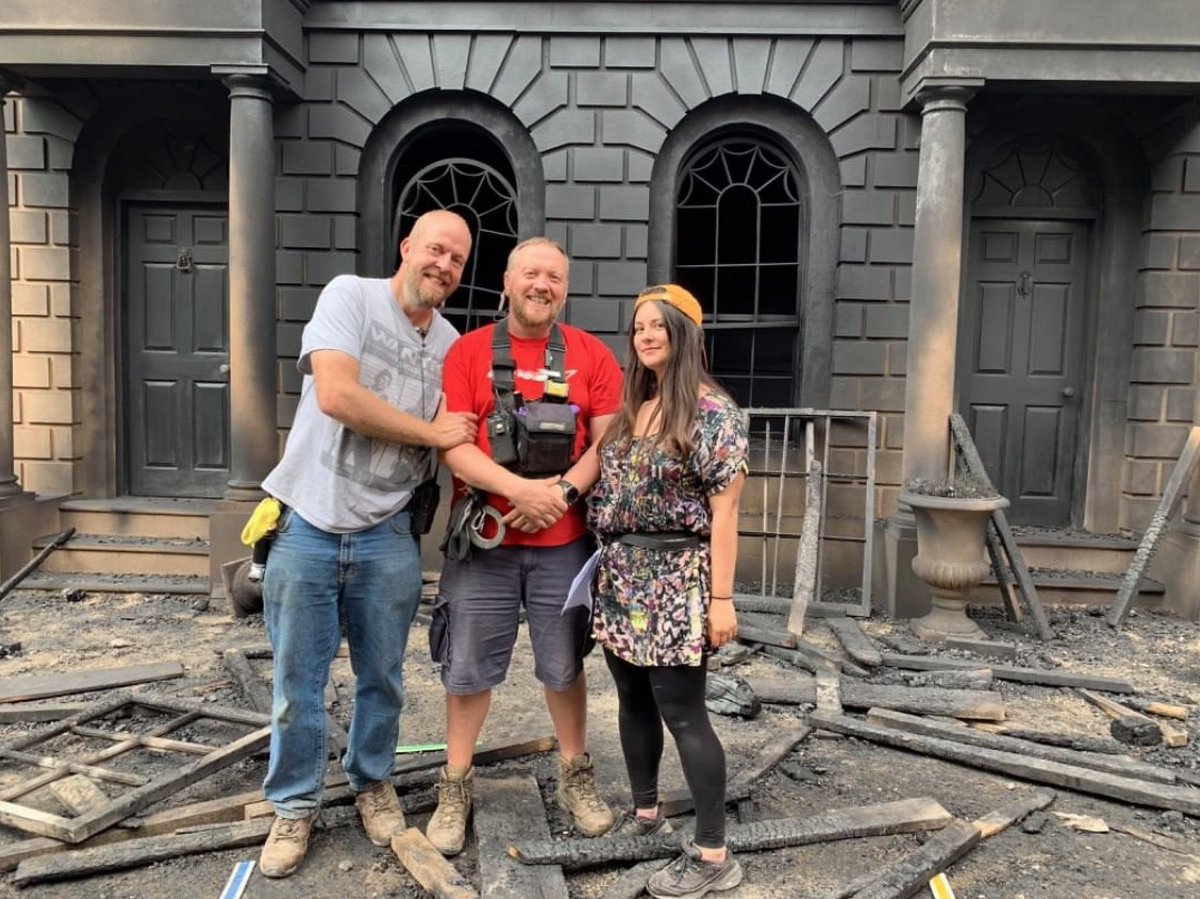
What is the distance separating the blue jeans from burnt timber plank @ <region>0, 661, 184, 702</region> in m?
2.23

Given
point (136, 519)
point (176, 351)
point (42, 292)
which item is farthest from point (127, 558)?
point (42, 292)

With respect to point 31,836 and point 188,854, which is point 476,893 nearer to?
point 188,854

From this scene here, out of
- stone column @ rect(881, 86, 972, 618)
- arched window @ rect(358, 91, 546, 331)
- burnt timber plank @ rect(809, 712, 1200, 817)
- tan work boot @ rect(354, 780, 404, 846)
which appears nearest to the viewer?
tan work boot @ rect(354, 780, 404, 846)

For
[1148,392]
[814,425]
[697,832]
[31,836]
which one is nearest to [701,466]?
[697,832]

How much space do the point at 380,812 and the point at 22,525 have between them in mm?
5243

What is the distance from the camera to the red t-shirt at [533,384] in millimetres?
2844

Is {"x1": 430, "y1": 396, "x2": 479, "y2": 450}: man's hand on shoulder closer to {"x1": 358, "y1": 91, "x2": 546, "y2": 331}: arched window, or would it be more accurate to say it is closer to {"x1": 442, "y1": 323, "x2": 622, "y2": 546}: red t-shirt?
{"x1": 442, "y1": 323, "x2": 622, "y2": 546}: red t-shirt

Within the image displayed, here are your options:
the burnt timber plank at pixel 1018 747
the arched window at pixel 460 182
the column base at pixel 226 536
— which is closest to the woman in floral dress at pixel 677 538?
the burnt timber plank at pixel 1018 747

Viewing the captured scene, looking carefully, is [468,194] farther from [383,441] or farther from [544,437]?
[544,437]

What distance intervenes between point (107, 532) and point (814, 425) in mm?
5817

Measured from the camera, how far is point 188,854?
292 centimetres

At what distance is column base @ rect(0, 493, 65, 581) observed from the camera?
6.53 metres

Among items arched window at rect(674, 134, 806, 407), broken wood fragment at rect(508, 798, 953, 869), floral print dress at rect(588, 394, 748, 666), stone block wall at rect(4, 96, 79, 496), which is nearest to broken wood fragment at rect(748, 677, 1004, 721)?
broken wood fragment at rect(508, 798, 953, 869)

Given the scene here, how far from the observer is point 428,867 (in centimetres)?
277
